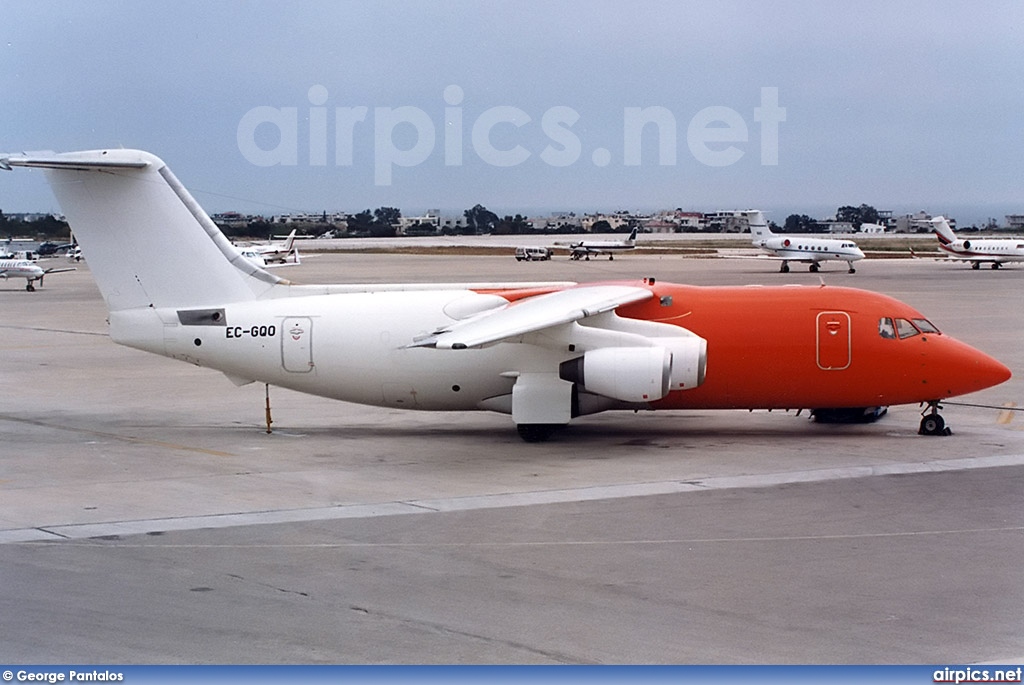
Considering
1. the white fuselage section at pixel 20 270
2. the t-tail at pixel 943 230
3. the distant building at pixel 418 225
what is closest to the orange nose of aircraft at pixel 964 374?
the distant building at pixel 418 225

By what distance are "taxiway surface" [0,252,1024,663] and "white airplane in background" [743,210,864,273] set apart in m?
59.6

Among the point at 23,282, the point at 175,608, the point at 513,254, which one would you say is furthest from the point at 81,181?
the point at 513,254

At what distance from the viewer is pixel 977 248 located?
91000mm

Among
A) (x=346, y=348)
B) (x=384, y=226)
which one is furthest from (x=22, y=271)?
(x=346, y=348)

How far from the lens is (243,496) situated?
18.5 m

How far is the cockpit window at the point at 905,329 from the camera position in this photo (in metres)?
23.2

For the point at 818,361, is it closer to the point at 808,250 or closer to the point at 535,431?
the point at 535,431

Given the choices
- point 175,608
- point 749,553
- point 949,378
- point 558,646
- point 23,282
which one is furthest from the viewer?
point 23,282

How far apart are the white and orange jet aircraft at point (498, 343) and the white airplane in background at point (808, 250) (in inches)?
2475

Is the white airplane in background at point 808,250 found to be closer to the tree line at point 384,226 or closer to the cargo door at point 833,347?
the tree line at point 384,226

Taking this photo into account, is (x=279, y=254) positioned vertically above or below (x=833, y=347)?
above

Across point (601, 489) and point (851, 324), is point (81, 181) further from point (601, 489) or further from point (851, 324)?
point (851, 324)

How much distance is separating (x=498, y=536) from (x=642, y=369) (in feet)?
21.9

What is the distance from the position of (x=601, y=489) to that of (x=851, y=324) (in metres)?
7.04
